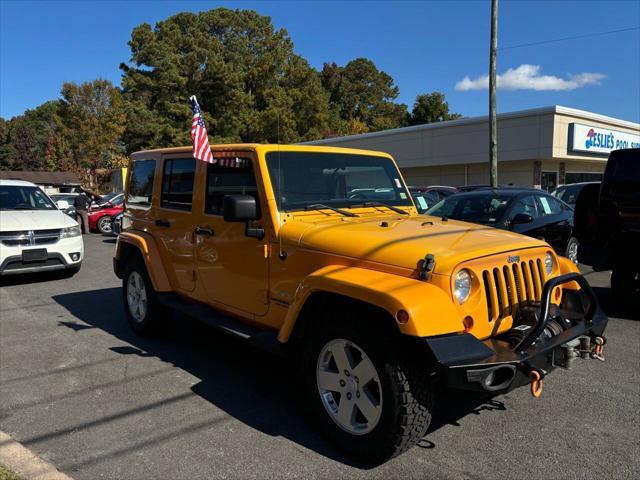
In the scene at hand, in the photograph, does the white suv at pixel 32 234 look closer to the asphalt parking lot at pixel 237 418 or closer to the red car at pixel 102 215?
the asphalt parking lot at pixel 237 418

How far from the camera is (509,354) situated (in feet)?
9.56

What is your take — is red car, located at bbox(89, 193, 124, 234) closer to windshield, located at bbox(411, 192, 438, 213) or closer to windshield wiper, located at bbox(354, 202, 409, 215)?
windshield, located at bbox(411, 192, 438, 213)

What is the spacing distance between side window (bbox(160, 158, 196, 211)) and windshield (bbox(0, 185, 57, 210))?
5.40 metres

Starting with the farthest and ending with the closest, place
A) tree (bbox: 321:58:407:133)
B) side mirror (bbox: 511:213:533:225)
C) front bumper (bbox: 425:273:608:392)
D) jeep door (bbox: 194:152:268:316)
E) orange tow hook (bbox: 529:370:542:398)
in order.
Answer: tree (bbox: 321:58:407:133) < side mirror (bbox: 511:213:533:225) < jeep door (bbox: 194:152:268:316) < orange tow hook (bbox: 529:370:542:398) < front bumper (bbox: 425:273:608:392)

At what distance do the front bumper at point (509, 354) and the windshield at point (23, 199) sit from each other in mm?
8880

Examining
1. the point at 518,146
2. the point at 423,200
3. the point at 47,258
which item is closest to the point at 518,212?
the point at 423,200

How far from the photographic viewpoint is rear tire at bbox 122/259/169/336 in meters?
5.38

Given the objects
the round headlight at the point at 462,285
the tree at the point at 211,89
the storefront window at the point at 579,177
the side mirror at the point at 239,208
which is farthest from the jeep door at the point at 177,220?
the tree at the point at 211,89

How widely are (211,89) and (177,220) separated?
3773 centimetres

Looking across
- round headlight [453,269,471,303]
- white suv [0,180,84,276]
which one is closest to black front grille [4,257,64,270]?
white suv [0,180,84,276]

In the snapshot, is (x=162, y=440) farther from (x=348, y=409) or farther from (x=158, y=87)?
(x=158, y=87)

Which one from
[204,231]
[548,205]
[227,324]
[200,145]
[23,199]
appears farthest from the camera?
[23,199]

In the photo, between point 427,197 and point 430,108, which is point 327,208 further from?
point 430,108

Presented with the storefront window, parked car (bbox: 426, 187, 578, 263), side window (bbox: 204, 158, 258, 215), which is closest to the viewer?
side window (bbox: 204, 158, 258, 215)
